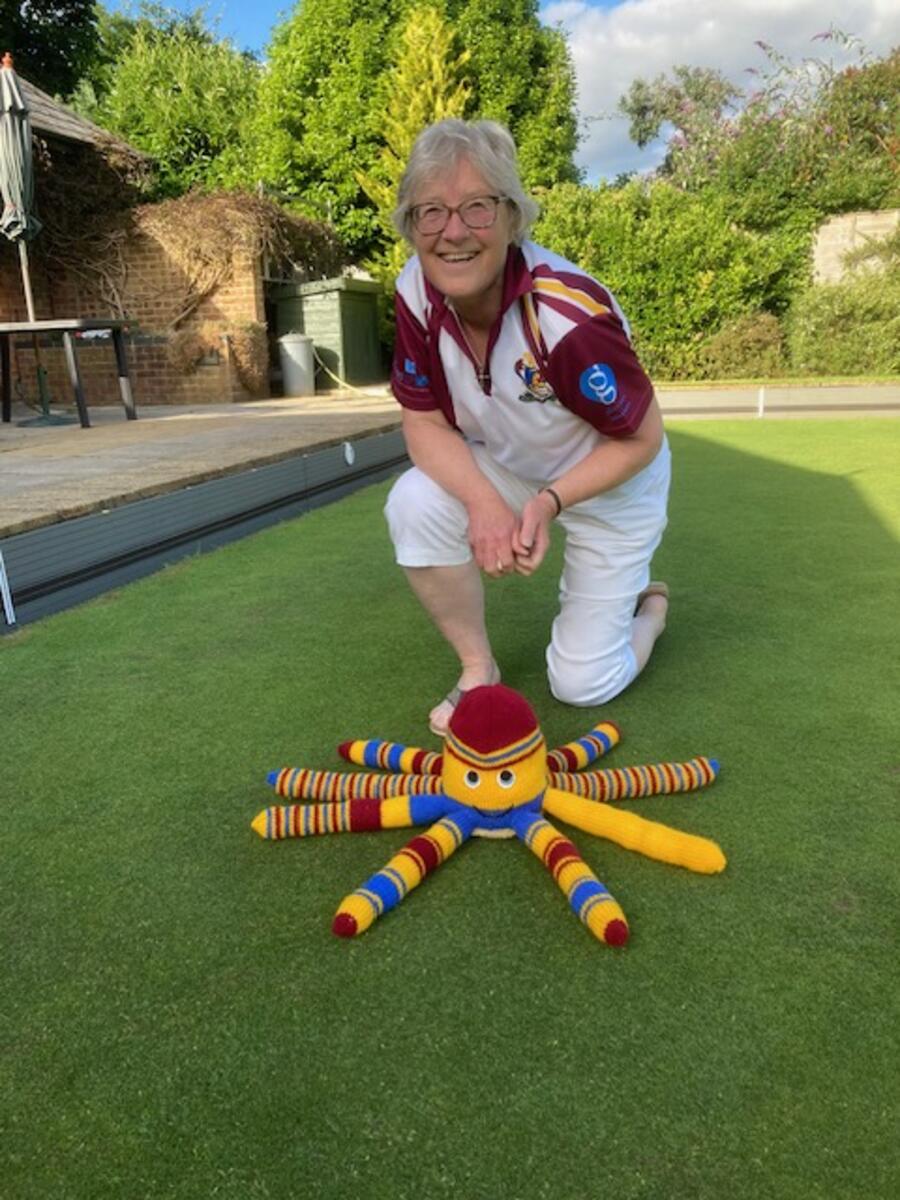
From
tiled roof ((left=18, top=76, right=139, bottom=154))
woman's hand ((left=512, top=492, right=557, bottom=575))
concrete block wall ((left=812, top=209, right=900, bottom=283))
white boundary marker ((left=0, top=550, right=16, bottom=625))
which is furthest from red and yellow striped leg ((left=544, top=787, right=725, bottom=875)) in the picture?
concrete block wall ((left=812, top=209, right=900, bottom=283))

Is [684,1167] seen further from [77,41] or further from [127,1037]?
[77,41]

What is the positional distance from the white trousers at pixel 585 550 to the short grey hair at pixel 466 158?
590 millimetres

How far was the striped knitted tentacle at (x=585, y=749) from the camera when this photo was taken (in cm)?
174

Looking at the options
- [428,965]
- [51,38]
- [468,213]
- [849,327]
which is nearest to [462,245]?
[468,213]

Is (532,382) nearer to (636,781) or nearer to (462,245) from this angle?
(462,245)

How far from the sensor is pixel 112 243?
10.7 m

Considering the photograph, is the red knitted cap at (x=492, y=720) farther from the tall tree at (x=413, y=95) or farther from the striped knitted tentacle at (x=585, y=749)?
the tall tree at (x=413, y=95)

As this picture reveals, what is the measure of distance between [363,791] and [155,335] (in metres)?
10.2

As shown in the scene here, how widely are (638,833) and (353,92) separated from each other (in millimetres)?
15728

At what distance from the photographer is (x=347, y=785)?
1.63 metres

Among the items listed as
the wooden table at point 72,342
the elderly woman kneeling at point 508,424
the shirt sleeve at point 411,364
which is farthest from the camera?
the wooden table at point 72,342

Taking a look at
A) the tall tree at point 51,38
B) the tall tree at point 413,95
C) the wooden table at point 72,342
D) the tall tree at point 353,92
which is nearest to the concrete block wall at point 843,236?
the tall tree at point 353,92

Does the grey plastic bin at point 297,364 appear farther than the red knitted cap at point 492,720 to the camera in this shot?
Yes

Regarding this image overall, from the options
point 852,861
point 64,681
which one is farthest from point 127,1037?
point 64,681
